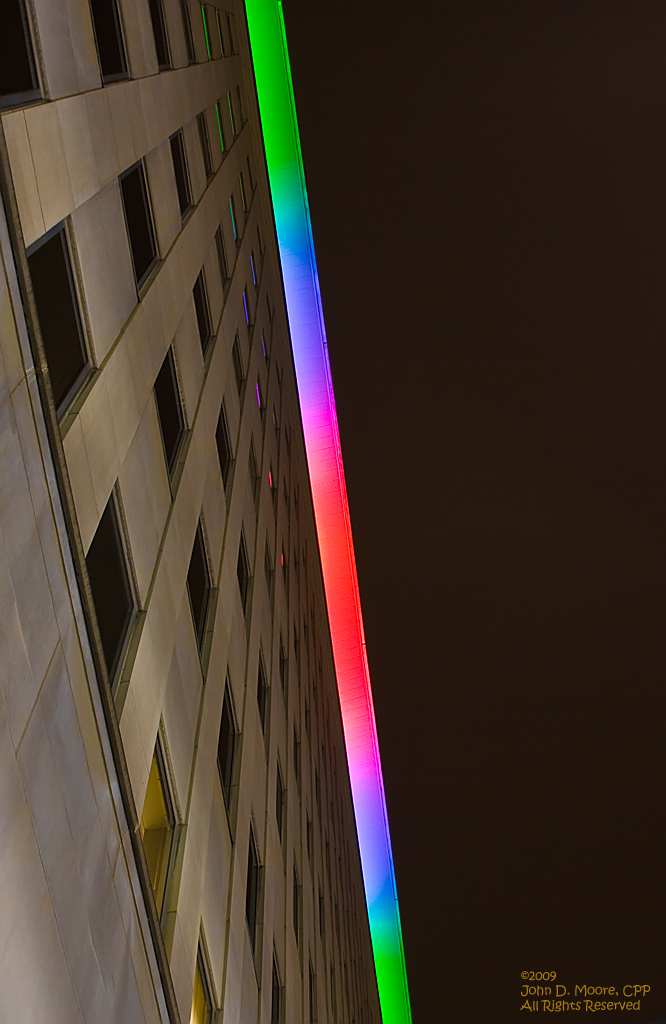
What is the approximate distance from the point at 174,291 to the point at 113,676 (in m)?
6.06

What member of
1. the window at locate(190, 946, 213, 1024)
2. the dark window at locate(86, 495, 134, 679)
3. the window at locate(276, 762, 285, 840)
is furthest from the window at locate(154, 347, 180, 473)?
the window at locate(276, 762, 285, 840)

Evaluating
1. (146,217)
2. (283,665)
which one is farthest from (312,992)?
(146,217)

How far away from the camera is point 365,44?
26.7m

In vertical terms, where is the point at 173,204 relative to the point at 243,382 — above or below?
above

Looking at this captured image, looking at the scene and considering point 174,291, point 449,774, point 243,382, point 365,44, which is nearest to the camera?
point 174,291

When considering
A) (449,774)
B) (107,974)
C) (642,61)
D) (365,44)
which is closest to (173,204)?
(107,974)

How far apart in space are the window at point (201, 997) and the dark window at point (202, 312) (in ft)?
29.7

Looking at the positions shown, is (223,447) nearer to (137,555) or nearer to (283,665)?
(137,555)

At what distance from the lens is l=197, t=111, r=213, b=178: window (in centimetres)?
1622

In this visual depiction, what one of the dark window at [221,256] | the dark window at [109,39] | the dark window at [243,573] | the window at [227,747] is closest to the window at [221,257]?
the dark window at [221,256]

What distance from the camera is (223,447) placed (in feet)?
52.6

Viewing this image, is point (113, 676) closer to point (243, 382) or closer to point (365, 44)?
point (243, 382)

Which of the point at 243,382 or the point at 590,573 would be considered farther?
the point at 590,573

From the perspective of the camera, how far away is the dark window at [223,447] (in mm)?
15672
